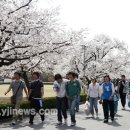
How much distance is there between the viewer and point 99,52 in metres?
50.1

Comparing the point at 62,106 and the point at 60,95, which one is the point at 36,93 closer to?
the point at 60,95

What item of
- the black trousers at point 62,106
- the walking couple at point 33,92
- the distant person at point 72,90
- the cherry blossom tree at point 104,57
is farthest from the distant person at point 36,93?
the cherry blossom tree at point 104,57

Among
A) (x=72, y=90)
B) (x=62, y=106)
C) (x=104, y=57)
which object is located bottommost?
(x=62, y=106)

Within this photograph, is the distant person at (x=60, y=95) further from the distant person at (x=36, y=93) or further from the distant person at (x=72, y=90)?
the distant person at (x=36, y=93)

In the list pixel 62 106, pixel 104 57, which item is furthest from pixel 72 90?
pixel 104 57

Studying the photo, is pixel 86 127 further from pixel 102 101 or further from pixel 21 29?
pixel 21 29

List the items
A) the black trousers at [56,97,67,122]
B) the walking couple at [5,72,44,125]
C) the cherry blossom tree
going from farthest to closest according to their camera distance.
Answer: the cherry blossom tree
the walking couple at [5,72,44,125]
the black trousers at [56,97,67,122]

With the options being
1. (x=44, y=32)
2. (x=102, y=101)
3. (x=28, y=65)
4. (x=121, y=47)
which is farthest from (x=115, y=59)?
(x=102, y=101)

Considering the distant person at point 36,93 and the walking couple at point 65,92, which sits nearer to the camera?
the walking couple at point 65,92

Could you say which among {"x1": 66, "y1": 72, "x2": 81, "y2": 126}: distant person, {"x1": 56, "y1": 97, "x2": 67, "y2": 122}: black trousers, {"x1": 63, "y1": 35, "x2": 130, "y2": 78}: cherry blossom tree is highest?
{"x1": 63, "y1": 35, "x2": 130, "y2": 78}: cherry blossom tree

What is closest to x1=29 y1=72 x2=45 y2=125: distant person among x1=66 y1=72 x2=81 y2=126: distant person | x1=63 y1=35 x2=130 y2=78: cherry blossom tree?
A: x1=66 y1=72 x2=81 y2=126: distant person

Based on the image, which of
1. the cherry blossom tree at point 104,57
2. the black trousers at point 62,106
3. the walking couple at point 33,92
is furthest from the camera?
the cherry blossom tree at point 104,57

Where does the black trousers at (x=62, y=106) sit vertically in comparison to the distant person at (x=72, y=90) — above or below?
below

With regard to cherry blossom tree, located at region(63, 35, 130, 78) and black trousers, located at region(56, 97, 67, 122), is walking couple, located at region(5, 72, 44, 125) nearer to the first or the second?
black trousers, located at region(56, 97, 67, 122)
